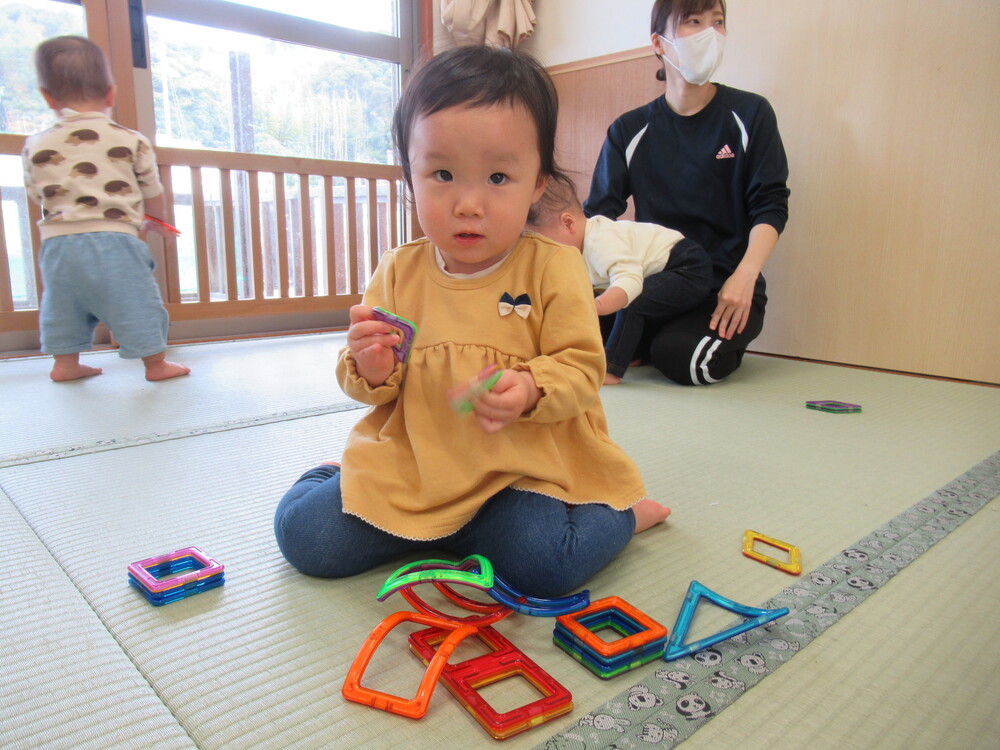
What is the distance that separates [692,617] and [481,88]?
0.50 m

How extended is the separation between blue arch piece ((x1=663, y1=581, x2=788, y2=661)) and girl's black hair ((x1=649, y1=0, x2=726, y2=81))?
141cm

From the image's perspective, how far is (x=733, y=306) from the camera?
61.8 inches

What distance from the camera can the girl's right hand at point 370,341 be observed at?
2.08 feet

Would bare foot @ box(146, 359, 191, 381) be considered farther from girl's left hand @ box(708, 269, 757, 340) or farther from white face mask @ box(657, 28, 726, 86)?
white face mask @ box(657, 28, 726, 86)

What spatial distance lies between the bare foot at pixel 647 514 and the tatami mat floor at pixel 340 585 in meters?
0.02

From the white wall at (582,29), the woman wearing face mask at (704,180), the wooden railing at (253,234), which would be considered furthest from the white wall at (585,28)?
the wooden railing at (253,234)

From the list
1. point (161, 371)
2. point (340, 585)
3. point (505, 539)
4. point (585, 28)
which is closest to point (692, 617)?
point (505, 539)

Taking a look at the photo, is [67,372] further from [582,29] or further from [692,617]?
[582,29]

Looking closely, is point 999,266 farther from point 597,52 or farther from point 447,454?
point 447,454

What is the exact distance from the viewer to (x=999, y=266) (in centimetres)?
161

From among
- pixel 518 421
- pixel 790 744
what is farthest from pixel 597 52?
pixel 790 744

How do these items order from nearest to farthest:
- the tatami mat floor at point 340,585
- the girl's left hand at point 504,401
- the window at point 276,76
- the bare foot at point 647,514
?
the tatami mat floor at point 340,585, the girl's left hand at point 504,401, the bare foot at point 647,514, the window at point 276,76

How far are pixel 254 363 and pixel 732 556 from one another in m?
1.36

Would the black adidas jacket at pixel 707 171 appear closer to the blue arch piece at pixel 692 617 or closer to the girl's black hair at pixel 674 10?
the girl's black hair at pixel 674 10
